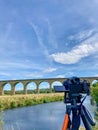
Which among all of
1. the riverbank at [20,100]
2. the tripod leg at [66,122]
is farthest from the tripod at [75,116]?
the riverbank at [20,100]

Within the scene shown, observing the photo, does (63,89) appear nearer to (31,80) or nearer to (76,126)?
(76,126)

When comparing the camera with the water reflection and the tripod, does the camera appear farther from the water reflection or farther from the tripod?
the water reflection

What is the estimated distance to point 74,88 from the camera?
8.22 ft

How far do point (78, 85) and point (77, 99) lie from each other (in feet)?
0.44

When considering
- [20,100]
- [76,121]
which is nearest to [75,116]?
[76,121]

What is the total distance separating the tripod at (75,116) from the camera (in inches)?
96.7

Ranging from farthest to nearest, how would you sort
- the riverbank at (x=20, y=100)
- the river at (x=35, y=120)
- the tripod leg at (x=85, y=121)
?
1. the riverbank at (x=20, y=100)
2. the river at (x=35, y=120)
3. the tripod leg at (x=85, y=121)

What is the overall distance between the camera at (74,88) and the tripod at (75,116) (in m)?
0.04

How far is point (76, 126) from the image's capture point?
97.3 inches

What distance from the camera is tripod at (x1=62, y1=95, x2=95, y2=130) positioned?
2.46m

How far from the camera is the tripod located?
0.04 m

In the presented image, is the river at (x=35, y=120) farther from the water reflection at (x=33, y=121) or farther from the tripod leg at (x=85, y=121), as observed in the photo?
the tripod leg at (x=85, y=121)

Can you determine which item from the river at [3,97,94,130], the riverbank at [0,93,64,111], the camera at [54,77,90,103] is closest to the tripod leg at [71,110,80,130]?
the camera at [54,77,90,103]

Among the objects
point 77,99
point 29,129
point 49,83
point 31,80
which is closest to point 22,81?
point 31,80
